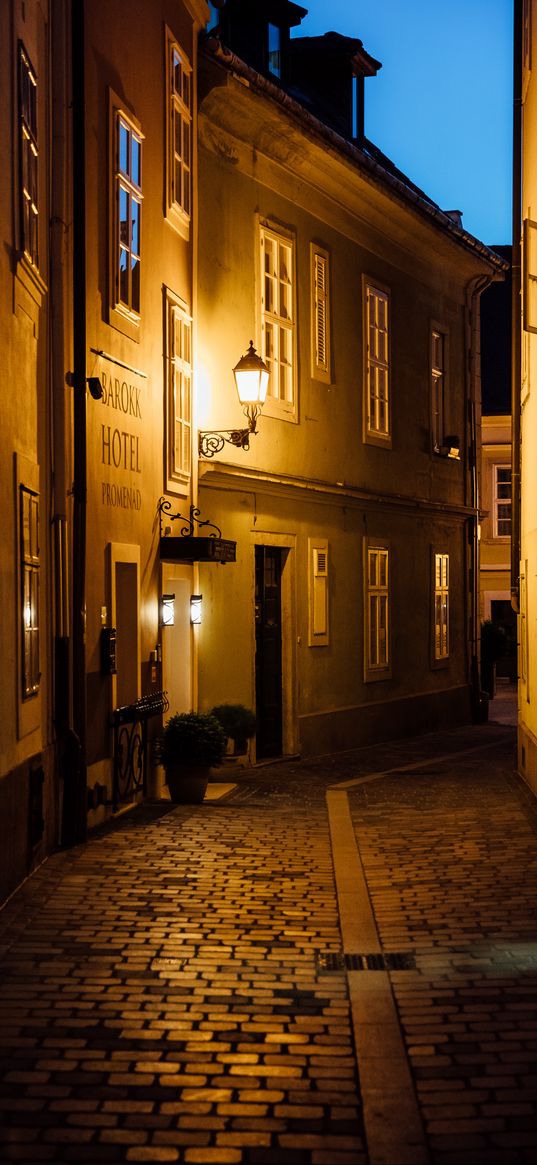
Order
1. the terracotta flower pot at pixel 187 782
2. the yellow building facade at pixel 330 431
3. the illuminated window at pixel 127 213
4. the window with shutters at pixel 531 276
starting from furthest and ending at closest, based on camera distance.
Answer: the yellow building facade at pixel 330 431, the terracotta flower pot at pixel 187 782, the illuminated window at pixel 127 213, the window with shutters at pixel 531 276

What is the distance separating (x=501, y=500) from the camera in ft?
127

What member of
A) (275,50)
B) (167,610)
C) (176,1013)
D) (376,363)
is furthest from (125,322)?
(275,50)

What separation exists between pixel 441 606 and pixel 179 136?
11657 millimetres

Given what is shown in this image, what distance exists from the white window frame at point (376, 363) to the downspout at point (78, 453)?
9.73m

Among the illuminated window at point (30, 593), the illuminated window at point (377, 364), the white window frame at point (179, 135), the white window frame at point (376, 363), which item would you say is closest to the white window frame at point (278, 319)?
the white window frame at point (179, 135)

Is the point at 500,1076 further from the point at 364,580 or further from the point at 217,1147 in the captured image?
the point at 364,580

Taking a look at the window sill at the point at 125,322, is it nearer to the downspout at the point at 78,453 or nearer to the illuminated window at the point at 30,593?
the downspout at the point at 78,453

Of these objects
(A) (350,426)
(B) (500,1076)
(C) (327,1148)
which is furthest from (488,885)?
(A) (350,426)

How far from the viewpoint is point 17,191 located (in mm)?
8836

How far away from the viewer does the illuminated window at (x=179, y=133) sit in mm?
14102

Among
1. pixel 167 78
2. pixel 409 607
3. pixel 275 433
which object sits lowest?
pixel 409 607

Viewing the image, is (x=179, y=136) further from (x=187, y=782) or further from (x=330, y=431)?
(x=187, y=782)

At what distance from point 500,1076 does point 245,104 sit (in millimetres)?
12965

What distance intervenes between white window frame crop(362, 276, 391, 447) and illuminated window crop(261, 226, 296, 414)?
278cm
